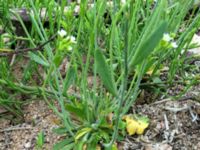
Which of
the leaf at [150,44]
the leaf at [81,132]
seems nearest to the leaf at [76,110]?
the leaf at [81,132]

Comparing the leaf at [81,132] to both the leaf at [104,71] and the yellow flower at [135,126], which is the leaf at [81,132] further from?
the leaf at [104,71]

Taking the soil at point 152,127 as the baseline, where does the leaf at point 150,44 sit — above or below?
above

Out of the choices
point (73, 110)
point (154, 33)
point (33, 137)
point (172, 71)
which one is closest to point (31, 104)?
point (33, 137)

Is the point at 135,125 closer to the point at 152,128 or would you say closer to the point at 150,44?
the point at 152,128

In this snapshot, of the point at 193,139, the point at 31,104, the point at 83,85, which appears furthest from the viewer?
the point at 31,104

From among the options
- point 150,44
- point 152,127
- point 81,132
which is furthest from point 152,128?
point 150,44

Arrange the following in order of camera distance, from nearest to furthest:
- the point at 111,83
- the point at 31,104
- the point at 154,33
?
the point at 154,33
the point at 111,83
the point at 31,104

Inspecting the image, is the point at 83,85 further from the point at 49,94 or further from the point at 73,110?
the point at 49,94
